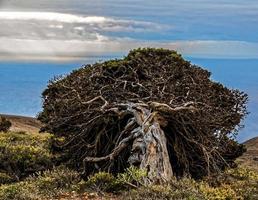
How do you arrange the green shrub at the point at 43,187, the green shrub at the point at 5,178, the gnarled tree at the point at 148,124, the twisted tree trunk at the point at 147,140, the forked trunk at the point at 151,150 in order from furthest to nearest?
the green shrub at the point at 5,178 → the gnarled tree at the point at 148,124 → the twisted tree trunk at the point at 147,140 → the forked trunk at the point at 151,150 → the green shrub at the point at 43,187

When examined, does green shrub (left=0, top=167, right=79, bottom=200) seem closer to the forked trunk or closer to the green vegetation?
the green vegetation

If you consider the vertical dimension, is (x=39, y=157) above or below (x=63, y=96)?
below

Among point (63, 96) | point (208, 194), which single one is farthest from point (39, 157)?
point (208, 194)

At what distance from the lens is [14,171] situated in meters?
24.2

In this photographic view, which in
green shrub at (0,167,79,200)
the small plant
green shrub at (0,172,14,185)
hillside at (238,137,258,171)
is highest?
green shrub at (0,167,79,200)

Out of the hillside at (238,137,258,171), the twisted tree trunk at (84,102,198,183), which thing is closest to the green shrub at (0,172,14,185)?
the twisted tree trunk at (84,102,198,183)

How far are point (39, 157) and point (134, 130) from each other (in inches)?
260

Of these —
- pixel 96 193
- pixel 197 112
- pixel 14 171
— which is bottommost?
pixel 14 171

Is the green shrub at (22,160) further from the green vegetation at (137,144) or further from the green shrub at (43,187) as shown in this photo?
the green shrub at (43,187)

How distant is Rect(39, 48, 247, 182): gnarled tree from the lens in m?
20.2

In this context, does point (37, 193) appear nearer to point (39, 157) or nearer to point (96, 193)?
point (96, 193)

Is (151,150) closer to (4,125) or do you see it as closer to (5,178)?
(5,178)

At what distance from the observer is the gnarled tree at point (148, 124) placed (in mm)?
20188

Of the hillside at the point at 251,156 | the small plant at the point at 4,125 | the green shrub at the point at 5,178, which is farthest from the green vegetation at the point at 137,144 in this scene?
the small plant at the point at 4,125
